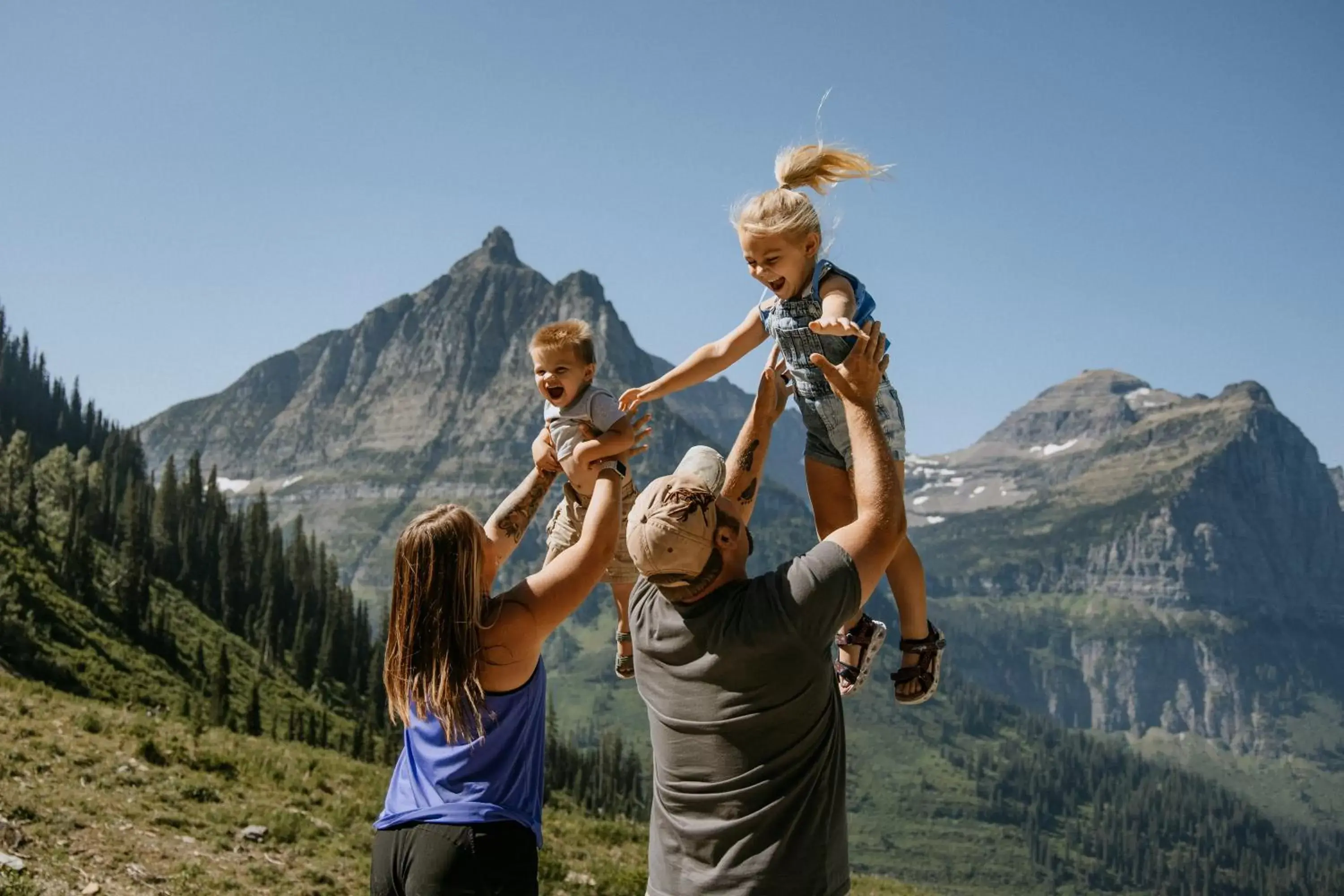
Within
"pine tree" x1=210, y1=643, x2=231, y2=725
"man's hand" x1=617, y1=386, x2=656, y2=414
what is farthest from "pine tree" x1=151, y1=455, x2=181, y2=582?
"man's hand" x1=617, y1=386, x2=656, y2=414

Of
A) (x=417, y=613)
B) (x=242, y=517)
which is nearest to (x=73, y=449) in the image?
(x=242, y=517)

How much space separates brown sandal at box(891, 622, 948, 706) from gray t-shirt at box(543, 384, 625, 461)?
6.76 feet

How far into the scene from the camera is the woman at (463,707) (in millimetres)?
4789

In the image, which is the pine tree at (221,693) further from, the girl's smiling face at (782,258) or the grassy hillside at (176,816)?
the girl's smiling face at (782,258)

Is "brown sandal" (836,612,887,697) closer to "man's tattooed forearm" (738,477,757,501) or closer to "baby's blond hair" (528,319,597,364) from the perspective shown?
"man's tattooed forearm" (738,477,757,501)

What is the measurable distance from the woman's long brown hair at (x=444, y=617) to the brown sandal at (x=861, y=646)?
7.38 ft

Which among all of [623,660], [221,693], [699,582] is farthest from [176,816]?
[221,693]

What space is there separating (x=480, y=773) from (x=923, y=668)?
101 inches

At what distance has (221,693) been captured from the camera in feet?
268

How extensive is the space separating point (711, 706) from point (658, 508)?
0.84 meters

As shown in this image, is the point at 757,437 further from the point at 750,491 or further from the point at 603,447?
the point at 603,447

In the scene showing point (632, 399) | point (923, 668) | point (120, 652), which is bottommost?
point (120, 652)

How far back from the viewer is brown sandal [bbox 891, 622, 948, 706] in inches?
239

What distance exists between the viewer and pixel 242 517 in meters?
147
